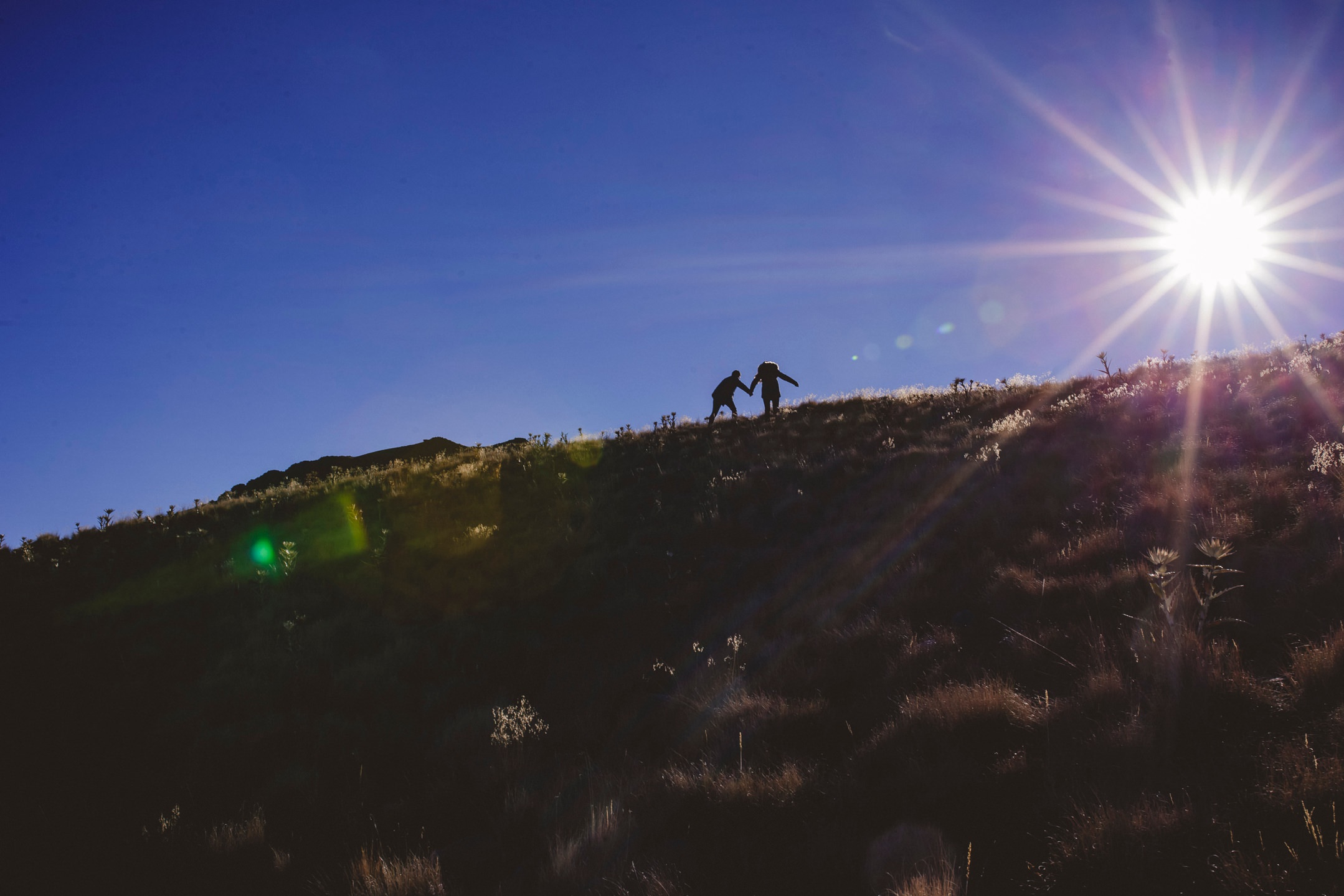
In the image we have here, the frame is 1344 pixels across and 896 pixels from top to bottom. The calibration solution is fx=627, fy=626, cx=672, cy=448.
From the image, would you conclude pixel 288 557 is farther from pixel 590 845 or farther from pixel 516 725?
pixel 590 845

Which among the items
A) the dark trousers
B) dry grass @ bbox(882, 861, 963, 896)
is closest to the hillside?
dry grass @ bbox(882, 861, 963, 896)

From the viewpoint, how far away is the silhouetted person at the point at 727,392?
1956 cm

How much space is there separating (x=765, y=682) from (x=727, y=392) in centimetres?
1499

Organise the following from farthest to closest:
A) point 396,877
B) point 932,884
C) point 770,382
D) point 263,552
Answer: point 770,382, point 263,552, point 396,877, point 932,884

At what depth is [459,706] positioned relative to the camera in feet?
21.0

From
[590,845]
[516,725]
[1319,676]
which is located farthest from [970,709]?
[516,725]

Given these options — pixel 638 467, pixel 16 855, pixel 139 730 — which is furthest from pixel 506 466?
pixel 16 855

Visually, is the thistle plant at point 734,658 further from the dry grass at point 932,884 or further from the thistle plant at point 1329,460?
the thistle plant at point 1329,460

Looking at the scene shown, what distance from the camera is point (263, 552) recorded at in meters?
11.7

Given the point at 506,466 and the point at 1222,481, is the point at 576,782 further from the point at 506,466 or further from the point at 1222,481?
the point at 506,466

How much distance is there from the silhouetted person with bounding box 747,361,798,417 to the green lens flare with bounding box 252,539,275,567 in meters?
13.1

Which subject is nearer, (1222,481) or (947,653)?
(947,653)

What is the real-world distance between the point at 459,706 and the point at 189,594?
648 cm

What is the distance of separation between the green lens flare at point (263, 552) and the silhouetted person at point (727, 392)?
11852 millimetres
